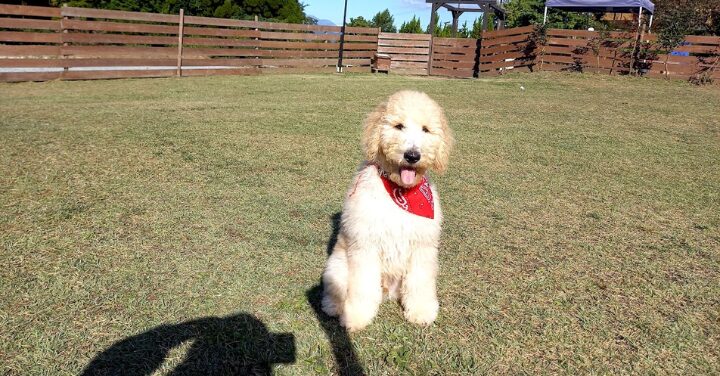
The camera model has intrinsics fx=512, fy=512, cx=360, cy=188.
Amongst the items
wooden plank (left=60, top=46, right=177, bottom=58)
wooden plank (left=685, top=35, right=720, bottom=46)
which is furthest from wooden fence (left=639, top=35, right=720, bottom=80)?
wooden plank (left=60, top=46, right=177, bottom=58)

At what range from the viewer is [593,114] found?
1034 centimetres

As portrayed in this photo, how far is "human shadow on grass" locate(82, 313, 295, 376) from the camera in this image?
2.33 m

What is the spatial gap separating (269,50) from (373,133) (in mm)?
15559

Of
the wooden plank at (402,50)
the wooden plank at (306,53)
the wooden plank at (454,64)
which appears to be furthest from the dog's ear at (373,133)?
the wooden plank at (402,50)

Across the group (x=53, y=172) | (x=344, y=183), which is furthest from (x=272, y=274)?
(x=53, y=172)

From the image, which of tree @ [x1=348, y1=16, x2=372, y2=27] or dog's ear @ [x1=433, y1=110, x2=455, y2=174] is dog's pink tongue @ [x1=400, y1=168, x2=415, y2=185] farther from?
tree @ [x1=348, y1=16, x2=372, y2=27]

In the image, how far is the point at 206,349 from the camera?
8.10 feet

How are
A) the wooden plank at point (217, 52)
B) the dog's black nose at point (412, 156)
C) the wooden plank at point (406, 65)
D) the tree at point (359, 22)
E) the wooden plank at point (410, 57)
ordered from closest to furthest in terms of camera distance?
the dog's black nose at point (412, 156) < the wooden plank at point (217, 52) < the wooden plank at point (410, 57) < the wooden plank at point (406, 65) < the tree at point (359, 22)

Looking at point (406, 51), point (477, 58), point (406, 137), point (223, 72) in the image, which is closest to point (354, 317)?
point (406, 137)

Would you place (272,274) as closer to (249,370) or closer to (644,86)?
(249,370)

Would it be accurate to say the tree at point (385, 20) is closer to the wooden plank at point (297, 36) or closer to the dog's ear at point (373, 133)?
the wooden plank at point (297, 36)

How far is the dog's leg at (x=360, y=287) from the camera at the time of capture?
8.75 feet

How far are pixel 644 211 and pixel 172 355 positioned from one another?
169 inches

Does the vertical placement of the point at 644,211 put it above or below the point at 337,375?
above
